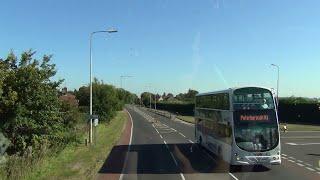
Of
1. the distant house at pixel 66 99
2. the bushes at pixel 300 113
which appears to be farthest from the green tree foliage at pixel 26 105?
the bushes at pixel 300 113

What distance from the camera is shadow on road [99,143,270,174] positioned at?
2570 centimetres

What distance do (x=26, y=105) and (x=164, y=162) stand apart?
774 centimetres

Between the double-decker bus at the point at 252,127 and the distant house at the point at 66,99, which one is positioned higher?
the distant house at the point at 66,99

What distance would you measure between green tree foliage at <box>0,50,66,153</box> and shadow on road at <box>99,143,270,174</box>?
3.93m

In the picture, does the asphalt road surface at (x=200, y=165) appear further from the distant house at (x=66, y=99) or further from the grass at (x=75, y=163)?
the distant house at (x=66, y=99)

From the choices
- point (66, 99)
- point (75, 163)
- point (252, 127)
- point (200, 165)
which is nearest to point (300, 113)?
point (66, 99)

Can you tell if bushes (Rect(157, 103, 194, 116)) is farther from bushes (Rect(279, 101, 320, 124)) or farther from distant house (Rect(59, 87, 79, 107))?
Result: distant house (Rect(59, 87, 79, 107))

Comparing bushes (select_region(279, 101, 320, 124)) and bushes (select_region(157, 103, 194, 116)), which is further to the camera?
bushes (select_region(157, 103, 194, 116))

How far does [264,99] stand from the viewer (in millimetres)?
25266

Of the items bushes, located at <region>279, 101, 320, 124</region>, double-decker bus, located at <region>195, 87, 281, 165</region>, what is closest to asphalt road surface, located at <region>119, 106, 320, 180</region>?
double-decker bus, located at <region>195, 87, 281, 165</region>

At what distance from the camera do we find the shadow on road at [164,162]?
25703mm

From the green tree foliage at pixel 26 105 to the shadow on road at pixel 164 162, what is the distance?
3.93 m

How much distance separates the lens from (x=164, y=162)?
2934 cm

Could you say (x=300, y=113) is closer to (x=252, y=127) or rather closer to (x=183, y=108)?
(x=183, y=108)
